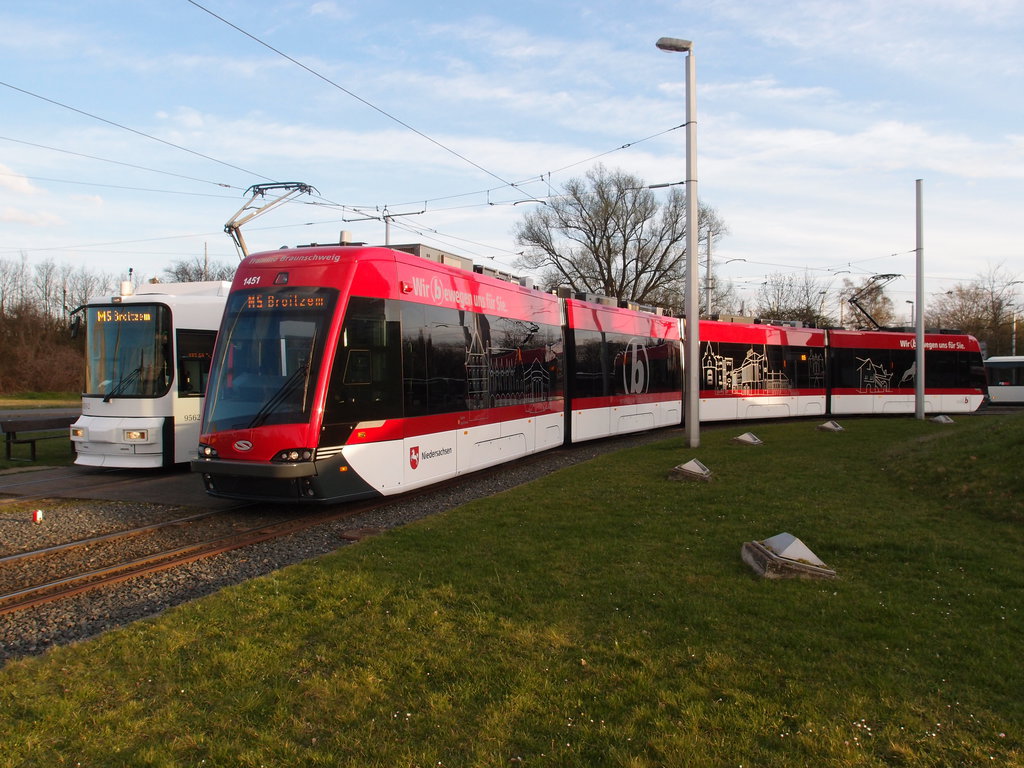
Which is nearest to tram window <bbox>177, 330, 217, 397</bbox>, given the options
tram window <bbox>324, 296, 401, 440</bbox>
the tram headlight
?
tram window <bbox>324, 296, 401, 440</bbox>

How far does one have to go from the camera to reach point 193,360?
1316cm

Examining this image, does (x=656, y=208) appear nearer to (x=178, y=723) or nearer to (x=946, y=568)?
(x=946, y=568)

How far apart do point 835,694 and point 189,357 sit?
1229cm

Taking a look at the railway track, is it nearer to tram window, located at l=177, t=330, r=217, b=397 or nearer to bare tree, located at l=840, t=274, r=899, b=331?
tram window, located at l=177, t=330, r=217, b=397

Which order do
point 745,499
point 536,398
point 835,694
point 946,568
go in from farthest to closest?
point 536,398
point 745,499
point 946,568
point 835,694

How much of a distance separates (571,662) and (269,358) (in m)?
5.77

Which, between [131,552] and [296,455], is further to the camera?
[296,455]

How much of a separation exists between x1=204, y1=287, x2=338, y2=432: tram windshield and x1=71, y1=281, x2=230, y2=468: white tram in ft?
15.1

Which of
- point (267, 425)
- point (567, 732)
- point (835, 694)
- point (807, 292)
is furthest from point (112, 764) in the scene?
point (807, 292)

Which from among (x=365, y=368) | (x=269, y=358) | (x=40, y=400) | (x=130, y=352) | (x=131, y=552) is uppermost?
(x=130, y=352)

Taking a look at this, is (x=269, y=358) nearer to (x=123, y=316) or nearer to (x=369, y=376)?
(x=369, y=376)

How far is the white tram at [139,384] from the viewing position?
12.6 m

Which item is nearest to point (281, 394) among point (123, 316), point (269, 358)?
point (269, 358)

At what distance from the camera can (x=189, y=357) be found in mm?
13102
